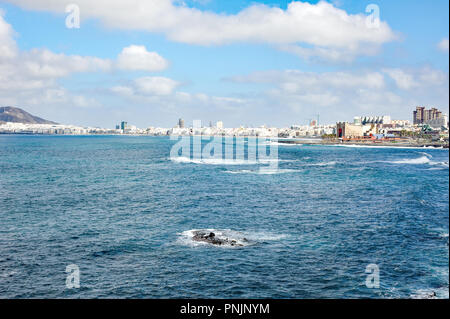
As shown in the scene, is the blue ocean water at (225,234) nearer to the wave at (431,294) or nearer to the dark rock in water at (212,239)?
the wave at (431,294)

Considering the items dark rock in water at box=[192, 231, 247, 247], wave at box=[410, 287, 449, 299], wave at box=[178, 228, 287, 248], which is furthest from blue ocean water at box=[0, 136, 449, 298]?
dark rock in water at box=[192, 231, 247, 247]

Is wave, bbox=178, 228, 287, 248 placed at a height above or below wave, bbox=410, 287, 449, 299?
above

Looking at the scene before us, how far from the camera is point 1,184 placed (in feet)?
251

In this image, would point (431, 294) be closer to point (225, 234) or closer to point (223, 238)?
point (223, 238)

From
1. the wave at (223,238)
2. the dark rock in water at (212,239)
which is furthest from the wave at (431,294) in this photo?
the dark rock in water at (212,239)

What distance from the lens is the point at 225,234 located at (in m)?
40.7

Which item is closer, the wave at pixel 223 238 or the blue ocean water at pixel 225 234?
the blue ocean water at pixel 225 234

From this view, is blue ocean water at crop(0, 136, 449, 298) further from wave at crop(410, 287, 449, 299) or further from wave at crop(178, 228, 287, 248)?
wave at crop(178, 228, 287, 248)

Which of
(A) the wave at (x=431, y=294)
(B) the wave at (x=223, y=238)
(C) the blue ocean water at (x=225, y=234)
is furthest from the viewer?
(B) the wave at (x=223, y=238)

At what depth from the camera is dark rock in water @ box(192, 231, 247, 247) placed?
37344mm

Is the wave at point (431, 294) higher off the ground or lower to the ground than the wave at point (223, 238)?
lower

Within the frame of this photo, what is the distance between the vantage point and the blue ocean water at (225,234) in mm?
28125

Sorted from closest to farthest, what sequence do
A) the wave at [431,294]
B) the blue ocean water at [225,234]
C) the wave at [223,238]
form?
the wave at [431,294] < the blue ocean water at [225,234] < the wave at [223,238]
